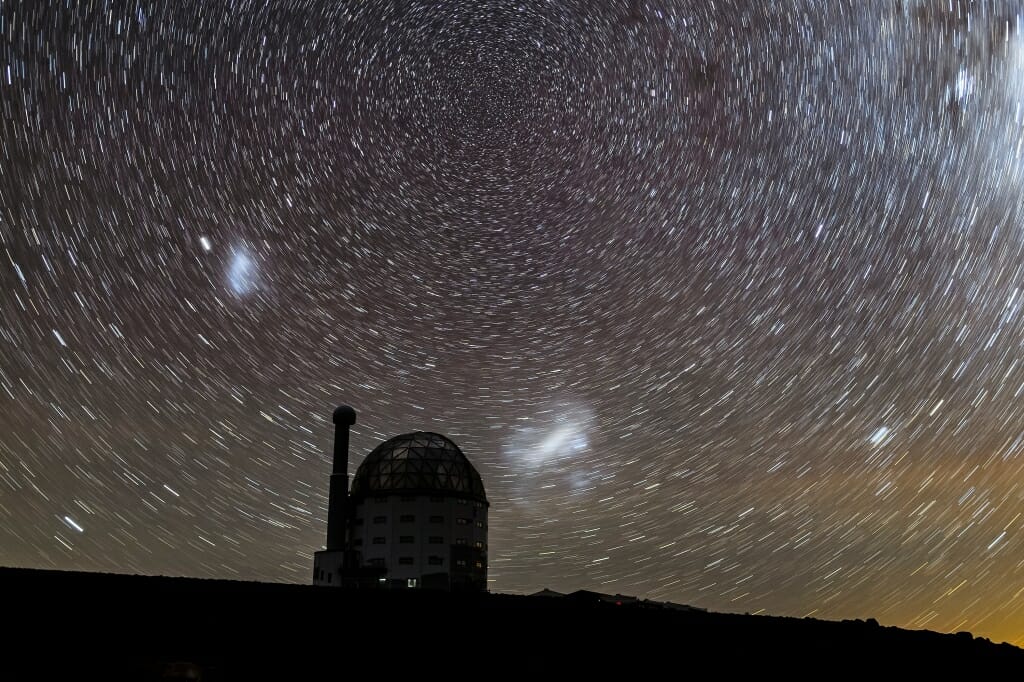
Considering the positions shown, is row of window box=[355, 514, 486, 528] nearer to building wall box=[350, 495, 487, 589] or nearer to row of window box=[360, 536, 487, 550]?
building wall box=[350, 495, 487, 589]

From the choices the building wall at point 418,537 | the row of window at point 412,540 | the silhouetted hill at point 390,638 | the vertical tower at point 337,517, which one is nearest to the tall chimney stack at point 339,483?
the vertical tower at point 337,517

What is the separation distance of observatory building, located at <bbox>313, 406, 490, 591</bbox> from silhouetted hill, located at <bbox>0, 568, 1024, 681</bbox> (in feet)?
81.9

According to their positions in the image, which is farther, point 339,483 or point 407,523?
point 339,483

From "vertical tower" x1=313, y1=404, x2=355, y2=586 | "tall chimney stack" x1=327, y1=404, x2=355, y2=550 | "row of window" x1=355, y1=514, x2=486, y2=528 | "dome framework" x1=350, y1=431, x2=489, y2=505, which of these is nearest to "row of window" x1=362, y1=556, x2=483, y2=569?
"vertical tower" x1=313, y1=404, x2=355, y2=586

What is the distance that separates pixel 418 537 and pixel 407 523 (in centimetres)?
108

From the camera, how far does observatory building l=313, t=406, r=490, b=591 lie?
167ft

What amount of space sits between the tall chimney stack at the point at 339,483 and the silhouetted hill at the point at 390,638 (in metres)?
28.6

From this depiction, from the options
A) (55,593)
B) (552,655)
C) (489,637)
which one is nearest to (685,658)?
(552,655)

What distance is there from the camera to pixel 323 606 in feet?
77.9

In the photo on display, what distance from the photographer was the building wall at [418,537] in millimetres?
51188

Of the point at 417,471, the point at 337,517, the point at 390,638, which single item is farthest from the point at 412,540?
the point at 390,638

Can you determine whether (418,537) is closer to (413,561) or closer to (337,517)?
(413,561)

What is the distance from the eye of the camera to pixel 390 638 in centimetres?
2267

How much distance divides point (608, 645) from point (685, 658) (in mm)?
2244
